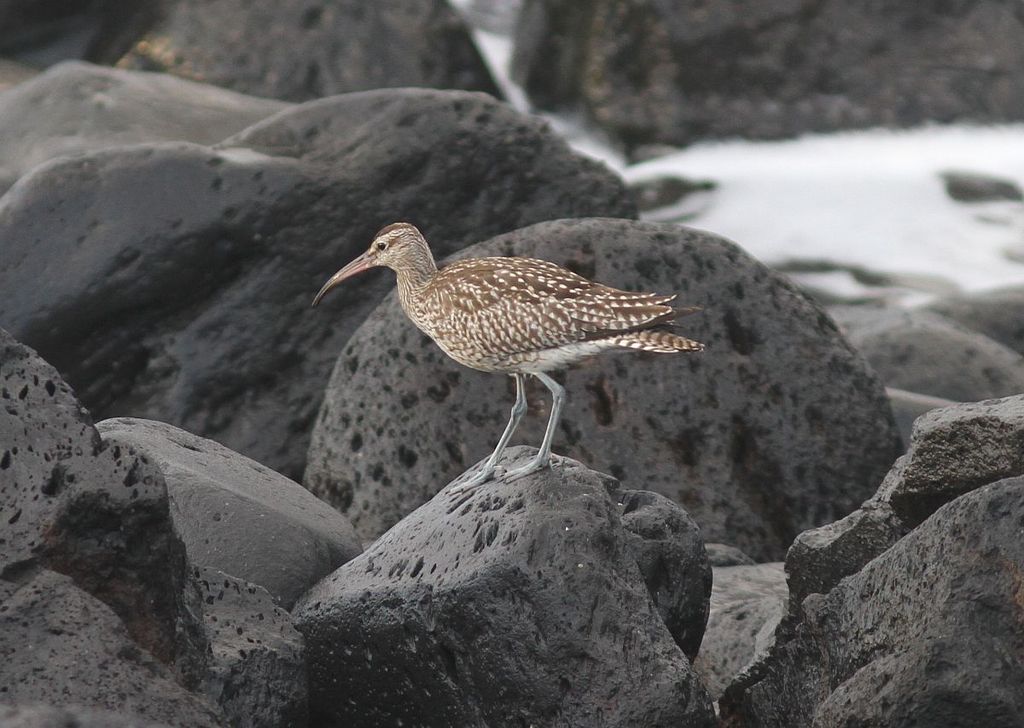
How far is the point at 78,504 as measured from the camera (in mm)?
4758

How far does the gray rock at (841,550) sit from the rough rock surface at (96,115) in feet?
22.7

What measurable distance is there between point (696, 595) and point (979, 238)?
456 inches

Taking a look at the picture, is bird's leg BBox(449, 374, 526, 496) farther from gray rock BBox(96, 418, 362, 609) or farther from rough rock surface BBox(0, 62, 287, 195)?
rough rock surface BBox(0, 62, 287, 195)

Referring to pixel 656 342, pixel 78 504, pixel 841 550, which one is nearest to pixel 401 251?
pixel 656 342

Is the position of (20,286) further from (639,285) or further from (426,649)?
(426,649)

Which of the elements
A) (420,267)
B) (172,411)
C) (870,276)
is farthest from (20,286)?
(870,276)

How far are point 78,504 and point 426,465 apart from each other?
Result: 10.8 ft

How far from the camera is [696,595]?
632cm

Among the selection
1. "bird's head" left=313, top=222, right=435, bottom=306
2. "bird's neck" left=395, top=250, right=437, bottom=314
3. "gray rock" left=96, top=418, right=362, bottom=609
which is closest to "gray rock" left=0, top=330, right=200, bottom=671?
"gray rock" left=96, top=418, right=362, bottom=609

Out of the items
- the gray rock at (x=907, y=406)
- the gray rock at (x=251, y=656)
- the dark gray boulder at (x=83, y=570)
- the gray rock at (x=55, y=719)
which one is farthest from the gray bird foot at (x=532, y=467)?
the gray rock at (x=907, y=406)

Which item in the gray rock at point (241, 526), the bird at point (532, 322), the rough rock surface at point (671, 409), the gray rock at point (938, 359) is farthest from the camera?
the gray rock at point (938, 359)

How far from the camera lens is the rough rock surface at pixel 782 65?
57.9ft

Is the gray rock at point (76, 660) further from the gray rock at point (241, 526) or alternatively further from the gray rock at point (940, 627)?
the gray rock at point (940, 627)

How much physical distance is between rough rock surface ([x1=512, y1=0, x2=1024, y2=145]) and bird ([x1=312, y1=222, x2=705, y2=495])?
1143cm
